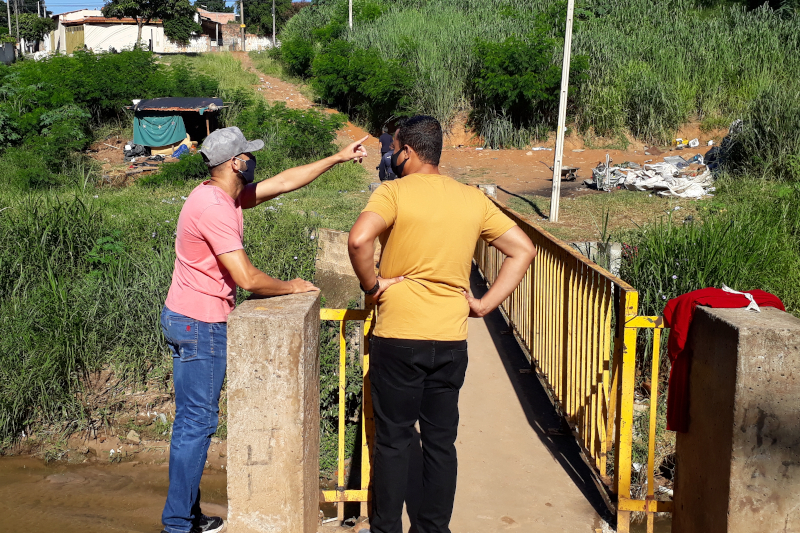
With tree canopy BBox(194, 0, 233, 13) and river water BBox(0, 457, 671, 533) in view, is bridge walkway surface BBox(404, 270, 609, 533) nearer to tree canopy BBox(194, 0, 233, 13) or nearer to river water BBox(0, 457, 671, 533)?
river water BBox(0, 457, 671, 533)

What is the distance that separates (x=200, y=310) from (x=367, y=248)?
85 cm

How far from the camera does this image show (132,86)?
24.5m

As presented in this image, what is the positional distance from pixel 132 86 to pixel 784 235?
900 inches

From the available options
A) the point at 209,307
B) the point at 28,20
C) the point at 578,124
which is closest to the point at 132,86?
the point at 578,124

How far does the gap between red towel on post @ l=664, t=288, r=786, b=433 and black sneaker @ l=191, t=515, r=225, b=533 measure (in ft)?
7.32

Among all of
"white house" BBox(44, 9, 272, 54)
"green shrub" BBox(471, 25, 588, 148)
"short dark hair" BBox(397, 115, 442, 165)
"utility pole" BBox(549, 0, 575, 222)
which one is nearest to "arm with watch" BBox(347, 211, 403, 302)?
"short dark hair" BBox(397, 115, 442, 165)

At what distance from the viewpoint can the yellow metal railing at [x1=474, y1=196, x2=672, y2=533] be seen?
10.8ft

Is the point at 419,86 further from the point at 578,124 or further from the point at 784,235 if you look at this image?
the point at 784,235

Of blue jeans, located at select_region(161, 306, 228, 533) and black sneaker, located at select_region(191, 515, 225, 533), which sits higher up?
blue jeans, located at select_region(161, 306, 228, 533)

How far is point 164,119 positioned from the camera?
21.5m

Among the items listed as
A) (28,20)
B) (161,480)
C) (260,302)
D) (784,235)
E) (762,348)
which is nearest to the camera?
(762,348)

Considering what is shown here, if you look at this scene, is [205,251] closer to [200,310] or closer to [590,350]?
[200,310]

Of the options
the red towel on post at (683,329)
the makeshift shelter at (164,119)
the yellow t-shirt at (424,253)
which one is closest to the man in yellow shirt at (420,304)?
the yellow t-shirt at (424,253)

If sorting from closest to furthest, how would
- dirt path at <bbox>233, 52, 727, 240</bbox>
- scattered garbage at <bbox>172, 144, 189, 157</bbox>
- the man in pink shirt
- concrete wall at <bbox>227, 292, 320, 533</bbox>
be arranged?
1. concrete wall at <bbox>227, 292, 320, 533</bbox>
2. the man in pink shirt
3. dirt path at <bbox>233, 52, 727, 240</bbox>
4. scattered garbage at <bbox>172, 144, 189, 157</bbox>
